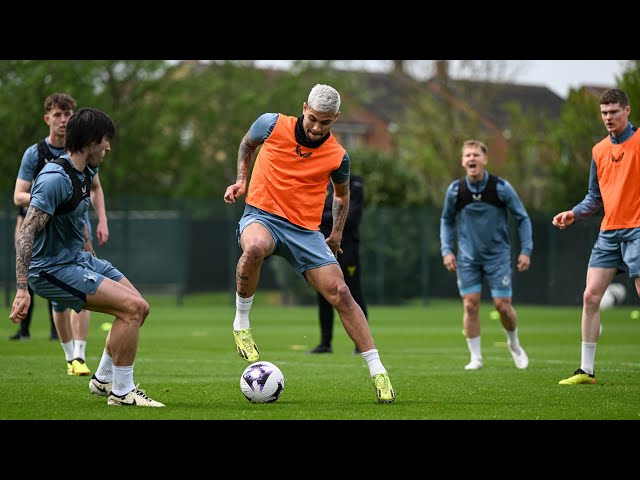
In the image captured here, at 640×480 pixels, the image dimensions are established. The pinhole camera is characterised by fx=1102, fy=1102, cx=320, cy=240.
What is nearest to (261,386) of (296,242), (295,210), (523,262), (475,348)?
(296,242)

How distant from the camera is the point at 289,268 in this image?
30.0 metres

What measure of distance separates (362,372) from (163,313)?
49.9 feet

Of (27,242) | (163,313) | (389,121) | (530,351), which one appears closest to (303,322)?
(163,313)

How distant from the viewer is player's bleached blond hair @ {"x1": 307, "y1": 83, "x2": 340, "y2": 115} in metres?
8.07

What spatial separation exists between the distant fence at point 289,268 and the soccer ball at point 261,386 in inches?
845

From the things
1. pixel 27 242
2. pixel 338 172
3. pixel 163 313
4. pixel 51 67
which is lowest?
pixel 163 313

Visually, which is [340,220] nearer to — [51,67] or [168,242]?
[168,242]

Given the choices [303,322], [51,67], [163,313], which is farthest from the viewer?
[51,67]

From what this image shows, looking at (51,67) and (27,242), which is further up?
(51,67)

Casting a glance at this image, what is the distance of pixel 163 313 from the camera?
1011 inches

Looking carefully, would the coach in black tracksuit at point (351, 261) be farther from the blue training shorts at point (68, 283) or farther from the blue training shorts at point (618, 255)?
the blue training shorts at point (68, 283)

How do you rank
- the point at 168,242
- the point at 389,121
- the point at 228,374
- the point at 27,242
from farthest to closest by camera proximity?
the point at 389,121
the point at 168,242
the point at 228,374
the point at 27,242

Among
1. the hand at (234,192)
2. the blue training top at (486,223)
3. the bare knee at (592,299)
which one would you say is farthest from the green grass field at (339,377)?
the hand at (234,192)

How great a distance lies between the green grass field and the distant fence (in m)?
9.20
